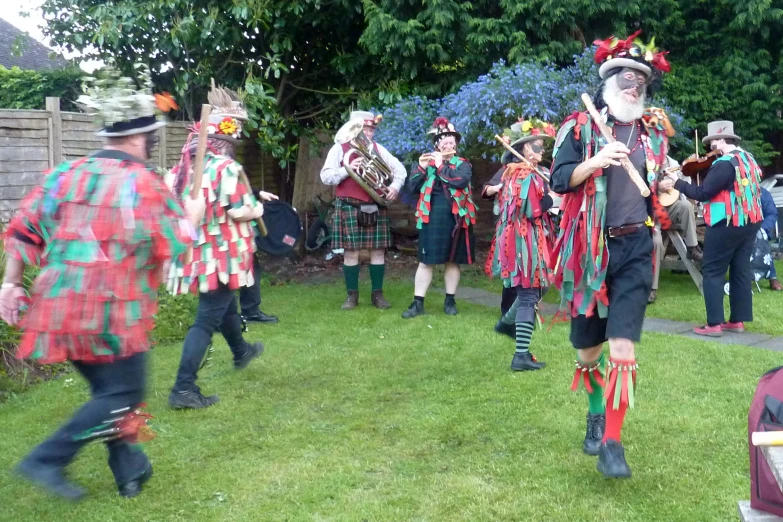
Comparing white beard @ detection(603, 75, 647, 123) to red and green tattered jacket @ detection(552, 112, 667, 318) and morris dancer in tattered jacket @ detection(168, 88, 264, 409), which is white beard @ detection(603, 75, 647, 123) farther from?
morris dancer in tattered jacket @ detection(168, 88, 264, 409)

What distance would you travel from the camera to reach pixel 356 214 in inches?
318

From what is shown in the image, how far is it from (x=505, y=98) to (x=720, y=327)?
9.93 feet

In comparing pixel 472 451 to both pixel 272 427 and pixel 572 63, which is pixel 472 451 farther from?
pixel 572 63

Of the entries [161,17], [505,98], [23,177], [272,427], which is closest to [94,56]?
[161,17]

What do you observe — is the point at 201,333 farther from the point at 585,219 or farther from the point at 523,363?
the point at 585,219

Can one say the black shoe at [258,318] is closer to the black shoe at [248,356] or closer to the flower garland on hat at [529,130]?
the black shoe at [248,356]

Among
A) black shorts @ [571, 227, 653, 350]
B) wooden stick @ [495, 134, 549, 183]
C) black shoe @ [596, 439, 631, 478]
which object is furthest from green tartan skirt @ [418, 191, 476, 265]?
black shoe @ [596, 439, 631, 478]

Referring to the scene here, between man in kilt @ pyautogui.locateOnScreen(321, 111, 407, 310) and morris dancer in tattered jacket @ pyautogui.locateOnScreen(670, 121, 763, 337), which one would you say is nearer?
morris dancer in tattered jacket @ pyautogui.locateOnScreen(670, 121, 763, 337)

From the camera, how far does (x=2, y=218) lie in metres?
7.29

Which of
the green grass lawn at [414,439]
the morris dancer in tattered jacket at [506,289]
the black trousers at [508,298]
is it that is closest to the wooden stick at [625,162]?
the green grass lawn at [414,439]

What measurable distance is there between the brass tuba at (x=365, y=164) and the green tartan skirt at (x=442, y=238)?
59 cm

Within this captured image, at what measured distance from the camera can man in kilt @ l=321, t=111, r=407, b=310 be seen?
801 cm

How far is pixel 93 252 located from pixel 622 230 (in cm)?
233

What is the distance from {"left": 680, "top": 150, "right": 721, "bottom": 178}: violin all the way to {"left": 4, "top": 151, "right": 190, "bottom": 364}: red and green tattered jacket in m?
5.61
